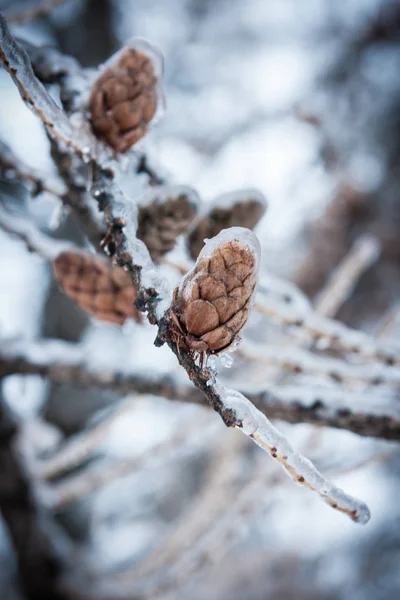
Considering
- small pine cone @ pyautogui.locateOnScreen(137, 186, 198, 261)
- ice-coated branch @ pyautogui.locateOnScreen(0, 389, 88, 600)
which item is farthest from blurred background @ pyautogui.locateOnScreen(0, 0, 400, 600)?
small pine cone @ pyautogui.locateOnScreen(137, 186, 198, 261)

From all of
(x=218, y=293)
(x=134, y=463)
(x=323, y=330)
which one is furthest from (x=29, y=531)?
(x=218, y=293)

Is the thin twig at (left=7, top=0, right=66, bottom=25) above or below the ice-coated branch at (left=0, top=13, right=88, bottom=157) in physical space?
above

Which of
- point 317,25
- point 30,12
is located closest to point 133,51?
point 30,12

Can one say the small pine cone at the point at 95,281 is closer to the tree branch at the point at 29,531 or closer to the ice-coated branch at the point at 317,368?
the ice-coated branch at the point at 317,368

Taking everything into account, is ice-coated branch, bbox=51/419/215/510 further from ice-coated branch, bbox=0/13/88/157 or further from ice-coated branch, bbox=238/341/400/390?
ice-coated branch, bbox=0/13/88/157

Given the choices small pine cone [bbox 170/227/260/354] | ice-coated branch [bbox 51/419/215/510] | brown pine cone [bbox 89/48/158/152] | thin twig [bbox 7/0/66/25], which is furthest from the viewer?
ice-coated branch [bbox 51/419/215/510]

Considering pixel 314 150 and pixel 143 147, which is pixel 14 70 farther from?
pixel 314 150

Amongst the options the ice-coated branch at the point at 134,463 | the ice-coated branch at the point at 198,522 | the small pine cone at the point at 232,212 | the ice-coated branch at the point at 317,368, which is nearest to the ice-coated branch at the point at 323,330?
the ice-coated branch at the point at 317,368
